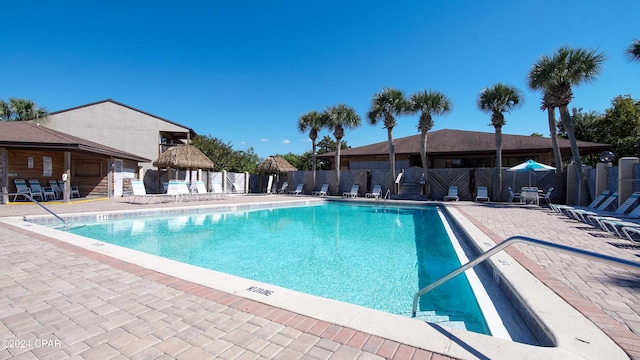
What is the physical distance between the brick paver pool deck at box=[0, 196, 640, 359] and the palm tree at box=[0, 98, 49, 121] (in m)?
25.4

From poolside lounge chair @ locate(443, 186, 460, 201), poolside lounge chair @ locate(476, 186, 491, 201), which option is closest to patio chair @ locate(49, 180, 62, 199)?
poolside lounge chair @ locate(443, 186, 460, 201)

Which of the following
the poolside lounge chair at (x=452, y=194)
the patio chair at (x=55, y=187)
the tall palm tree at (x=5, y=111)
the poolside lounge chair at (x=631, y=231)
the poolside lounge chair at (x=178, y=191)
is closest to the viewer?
the poolside lounge chair at (x=631, y=231)

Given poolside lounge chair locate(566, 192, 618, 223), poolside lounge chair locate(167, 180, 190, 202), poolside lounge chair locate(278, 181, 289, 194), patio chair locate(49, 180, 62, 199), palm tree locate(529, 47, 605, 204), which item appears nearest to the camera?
poolside lounge chair locate(566, 192, 618, 223)

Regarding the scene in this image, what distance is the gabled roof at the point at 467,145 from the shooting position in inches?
755

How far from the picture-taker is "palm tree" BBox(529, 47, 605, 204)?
1274 centimetres

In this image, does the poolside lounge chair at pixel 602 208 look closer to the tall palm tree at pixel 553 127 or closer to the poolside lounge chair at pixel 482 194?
the tall palm tree at pixel 553 127

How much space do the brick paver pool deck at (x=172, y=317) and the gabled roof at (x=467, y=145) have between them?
61.1 ft

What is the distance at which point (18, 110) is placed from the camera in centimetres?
2144

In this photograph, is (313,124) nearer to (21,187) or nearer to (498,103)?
(498,103)

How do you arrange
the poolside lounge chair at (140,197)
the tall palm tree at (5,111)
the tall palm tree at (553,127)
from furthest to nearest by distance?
the tall palm tree at (5,111) < the tall palm tree at (553,127) < the poolside lounge chair at (140,197)

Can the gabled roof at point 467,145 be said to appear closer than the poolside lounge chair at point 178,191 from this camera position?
No

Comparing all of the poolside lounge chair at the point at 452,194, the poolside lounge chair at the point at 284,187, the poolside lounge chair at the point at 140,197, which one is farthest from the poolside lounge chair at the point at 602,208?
the poolside lounge chair at the point at 284,187

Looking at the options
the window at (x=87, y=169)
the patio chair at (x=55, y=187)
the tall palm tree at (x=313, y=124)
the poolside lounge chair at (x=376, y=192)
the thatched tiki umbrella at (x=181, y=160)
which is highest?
the tall palm tree at (x=313, y=124)

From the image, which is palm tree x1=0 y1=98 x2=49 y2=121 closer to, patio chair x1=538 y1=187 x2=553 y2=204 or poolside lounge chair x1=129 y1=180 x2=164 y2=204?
poolside lounge chair x1=129 y1=180 x2=164 y2=204
